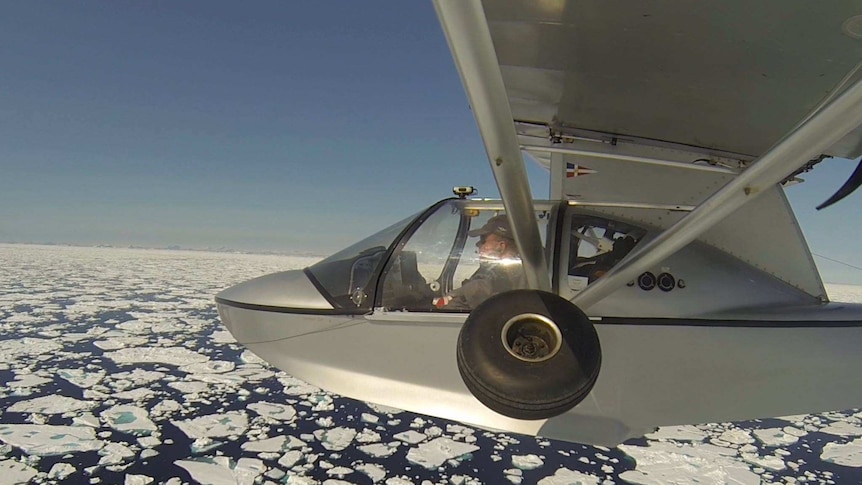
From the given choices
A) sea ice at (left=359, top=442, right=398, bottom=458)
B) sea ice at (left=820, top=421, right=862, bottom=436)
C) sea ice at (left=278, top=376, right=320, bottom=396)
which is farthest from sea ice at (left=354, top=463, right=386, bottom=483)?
sea ice at (left=820, top=421, right=862, bottom=436)

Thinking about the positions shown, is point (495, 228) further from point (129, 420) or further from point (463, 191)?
point (129, 420)

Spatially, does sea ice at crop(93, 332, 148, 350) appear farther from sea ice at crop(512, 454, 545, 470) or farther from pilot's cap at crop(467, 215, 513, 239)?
pilot's cap at crop(467, 215, 513, 239)

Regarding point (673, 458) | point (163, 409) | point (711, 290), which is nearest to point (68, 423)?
point (163, 409)

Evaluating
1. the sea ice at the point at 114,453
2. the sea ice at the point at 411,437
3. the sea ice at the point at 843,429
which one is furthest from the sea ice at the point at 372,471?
the sea ice at the point at 843,429

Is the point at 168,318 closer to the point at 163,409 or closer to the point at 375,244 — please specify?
the point at 163,409

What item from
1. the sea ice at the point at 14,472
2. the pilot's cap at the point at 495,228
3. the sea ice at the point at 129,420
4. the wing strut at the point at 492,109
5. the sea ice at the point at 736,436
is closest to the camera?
the wing strut at the point at 492,109

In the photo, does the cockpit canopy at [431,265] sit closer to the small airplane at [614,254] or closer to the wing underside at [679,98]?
the small airplane at [614,254]
